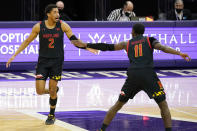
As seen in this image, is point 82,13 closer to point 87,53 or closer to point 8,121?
point 87,53

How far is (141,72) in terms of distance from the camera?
7.93 meters

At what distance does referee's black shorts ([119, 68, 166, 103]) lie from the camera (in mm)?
7887

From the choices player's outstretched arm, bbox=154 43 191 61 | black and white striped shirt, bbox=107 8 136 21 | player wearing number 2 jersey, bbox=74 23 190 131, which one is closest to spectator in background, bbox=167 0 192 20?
black and white striped shirt, bbox=107 8 136 21

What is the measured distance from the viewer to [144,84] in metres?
7.91

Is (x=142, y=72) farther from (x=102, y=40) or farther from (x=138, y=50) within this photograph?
(x=102, y=40)

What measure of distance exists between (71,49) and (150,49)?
29.2 ft

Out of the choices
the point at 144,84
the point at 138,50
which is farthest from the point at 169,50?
the point at 144,84

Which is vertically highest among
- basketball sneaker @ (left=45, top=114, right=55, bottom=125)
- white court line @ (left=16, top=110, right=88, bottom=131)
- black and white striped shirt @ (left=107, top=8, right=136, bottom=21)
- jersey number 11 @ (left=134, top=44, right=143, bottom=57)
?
black and white striped shirt @ (left=107, top=8, right=136, bottom=21)

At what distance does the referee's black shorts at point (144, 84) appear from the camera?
7.89m

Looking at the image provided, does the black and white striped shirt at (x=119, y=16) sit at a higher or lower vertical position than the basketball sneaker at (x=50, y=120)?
higher

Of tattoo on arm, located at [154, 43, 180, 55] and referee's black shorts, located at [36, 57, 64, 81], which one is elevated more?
tattoo on arm, located at [154, 43, 180, 55]

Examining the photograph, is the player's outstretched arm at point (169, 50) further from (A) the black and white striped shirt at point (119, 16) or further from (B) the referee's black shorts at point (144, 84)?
(A) the black and white striped shirt at point (119, 16)

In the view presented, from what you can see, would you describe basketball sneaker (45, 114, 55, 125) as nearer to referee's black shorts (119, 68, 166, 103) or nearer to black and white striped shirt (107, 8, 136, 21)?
referee's black shorts (119, 68, 166, 103)

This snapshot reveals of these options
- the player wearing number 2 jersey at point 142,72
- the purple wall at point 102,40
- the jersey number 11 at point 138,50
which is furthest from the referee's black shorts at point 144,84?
the purple wall at point 102,40
